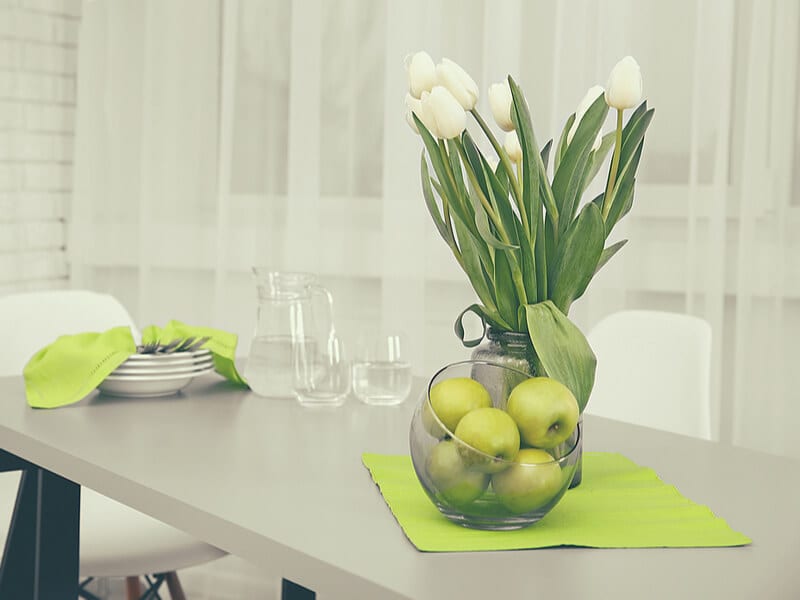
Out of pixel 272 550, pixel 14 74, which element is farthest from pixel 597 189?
pixel 14 74

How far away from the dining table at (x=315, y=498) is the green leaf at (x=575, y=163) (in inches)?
12.9

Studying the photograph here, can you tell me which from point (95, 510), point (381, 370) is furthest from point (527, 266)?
point (95, 510)

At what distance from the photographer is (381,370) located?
5.22 ft

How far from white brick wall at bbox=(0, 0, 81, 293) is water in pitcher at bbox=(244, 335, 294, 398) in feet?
6.90

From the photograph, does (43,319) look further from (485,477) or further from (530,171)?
(485,477)

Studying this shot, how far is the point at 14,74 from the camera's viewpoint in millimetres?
3436

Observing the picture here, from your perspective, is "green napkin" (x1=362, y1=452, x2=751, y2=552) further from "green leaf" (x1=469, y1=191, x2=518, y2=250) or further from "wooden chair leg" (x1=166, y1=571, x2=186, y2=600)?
"wooden chair leg" (x1=166, y1=571, x2=186, y2=600)

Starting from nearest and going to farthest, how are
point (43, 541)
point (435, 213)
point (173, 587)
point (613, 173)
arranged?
point (613, 173) < point (435, 213) < point (43, 541) < point (173, 587)

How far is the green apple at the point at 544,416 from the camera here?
955 millimetres

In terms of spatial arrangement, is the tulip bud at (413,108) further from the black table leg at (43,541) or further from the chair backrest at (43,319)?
the chair backrest at (43,319)

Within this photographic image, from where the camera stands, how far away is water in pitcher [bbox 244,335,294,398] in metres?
1.63

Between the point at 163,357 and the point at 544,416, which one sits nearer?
the point at 544,416

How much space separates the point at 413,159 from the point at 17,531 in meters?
1.60

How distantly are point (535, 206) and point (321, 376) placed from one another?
54 centimetres
